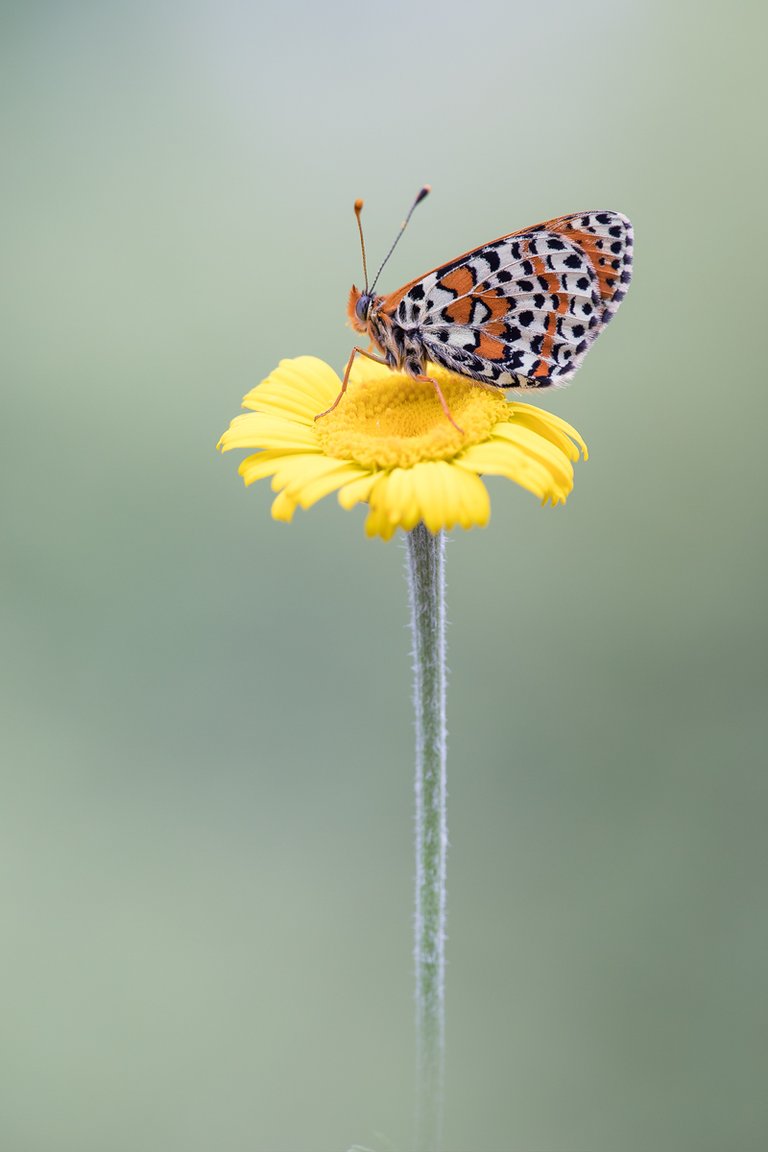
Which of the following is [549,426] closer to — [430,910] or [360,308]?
[360,308]

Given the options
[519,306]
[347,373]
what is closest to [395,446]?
[347,373]

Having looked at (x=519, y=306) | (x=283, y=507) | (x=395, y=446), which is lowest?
(x=283, y=507)

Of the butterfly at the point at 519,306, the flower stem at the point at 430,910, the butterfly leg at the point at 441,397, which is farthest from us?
the butterfly at the point at 519,306

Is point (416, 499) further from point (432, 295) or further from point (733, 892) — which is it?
point (733, 892)

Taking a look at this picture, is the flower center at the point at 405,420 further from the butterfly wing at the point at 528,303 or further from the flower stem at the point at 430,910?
the flower stem at the point at 430,910

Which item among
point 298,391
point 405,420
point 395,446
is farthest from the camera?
point 298,391

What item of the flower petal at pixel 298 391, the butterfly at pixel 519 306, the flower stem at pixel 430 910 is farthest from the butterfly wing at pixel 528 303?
the flower stem at pixel 430 910

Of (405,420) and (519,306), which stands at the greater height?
(519,306)
